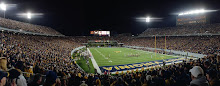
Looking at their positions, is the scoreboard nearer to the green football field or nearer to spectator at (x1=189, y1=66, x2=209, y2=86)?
the green football field

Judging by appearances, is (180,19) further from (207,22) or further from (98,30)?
(98,30)

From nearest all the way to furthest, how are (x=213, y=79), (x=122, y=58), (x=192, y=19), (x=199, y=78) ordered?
(x=199, y=78)
(x=213, y=79)
(x=122, y=58)
(x=192, y=19)

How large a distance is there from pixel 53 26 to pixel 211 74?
68.8 m

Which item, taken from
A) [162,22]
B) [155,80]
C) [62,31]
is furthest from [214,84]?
[62,31]

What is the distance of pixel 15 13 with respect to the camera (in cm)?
3603

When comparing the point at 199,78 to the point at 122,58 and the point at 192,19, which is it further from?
the point at 192,19

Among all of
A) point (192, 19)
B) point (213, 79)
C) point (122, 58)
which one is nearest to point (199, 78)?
point (213, 79)

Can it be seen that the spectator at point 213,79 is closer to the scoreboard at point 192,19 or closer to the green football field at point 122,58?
the green football field at point 122,58

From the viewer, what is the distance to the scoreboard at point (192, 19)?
40.1 meters

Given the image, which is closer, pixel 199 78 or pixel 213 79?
pixel 199 78

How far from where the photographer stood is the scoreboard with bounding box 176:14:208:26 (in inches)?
1578

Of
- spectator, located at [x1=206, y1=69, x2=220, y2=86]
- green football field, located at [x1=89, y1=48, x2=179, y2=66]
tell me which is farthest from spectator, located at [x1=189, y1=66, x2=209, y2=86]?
green football field, located at [x1=89, y1=48, x2=179, y2=66]

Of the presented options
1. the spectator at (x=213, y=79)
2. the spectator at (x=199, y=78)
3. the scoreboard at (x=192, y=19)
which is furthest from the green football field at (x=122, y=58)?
the scoreboard at (x=192, y=19)

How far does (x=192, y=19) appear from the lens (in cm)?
4331
